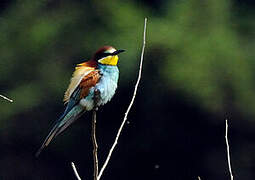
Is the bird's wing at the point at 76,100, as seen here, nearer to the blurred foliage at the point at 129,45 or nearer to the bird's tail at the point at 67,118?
the bird's tail at the point at 67,118

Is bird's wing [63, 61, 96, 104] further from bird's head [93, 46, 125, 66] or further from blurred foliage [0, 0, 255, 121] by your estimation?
blurred foliage [0, 0, 255, 121]

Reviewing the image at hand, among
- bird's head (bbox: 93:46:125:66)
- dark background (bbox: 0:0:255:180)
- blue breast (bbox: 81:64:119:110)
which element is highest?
bird's head (bbox: 93:46:125:66)

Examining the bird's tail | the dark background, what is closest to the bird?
the bird's tail

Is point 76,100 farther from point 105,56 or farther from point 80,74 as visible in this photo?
point 105,56

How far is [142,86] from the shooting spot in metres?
7.80

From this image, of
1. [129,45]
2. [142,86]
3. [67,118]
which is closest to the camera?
[67,118]

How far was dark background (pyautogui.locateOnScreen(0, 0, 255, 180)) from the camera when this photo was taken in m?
7.73

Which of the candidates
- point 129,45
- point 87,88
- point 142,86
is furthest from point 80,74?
point 142,86

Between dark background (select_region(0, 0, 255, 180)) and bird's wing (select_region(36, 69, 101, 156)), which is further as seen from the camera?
dark background (select_region(0, 0, 255, 180))

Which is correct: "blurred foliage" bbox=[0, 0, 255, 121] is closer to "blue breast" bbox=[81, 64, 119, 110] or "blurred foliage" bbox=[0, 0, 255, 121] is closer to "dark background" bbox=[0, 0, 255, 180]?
"dark background" bbox=[0, 0, 255, 180]

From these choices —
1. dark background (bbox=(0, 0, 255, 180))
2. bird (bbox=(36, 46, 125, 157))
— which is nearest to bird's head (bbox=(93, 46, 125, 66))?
bird (bbox=(36, 46, 125, 157))

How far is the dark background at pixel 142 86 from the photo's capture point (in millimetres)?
7734

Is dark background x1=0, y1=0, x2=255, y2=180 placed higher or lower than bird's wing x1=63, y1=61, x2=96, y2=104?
lower

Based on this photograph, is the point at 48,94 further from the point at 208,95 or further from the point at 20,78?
the point at 208,95
